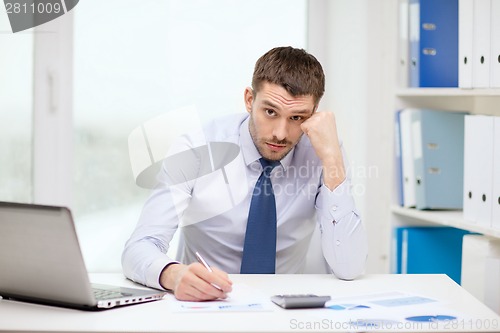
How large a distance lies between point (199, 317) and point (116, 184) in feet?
6.41

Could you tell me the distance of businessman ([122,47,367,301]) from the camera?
1.94 meters

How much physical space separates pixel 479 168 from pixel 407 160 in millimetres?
546

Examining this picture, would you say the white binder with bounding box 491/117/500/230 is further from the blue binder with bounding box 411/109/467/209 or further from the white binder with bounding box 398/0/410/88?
the white binder with bounding box 398/0/410/88

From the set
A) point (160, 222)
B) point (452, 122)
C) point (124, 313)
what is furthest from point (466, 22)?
point (124, 313)

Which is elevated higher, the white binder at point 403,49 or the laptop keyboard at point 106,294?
the white binder at point 403,49

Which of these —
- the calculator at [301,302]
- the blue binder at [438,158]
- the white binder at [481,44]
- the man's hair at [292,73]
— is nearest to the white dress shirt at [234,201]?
the man's hair at [292,73]

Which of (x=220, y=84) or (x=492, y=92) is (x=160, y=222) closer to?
(x=492, y=92)

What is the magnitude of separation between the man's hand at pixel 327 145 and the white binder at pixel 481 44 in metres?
0.56

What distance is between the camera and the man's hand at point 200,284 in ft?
4.96

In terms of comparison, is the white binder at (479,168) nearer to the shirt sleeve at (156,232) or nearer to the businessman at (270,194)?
the businessman at (270,194)

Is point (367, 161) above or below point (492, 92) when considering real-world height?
below

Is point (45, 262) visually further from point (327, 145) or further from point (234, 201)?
point (327, 145)

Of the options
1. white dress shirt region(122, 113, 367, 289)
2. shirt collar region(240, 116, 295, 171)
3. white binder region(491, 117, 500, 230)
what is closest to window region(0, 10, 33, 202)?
white dress shirt region(122, 113, 367, 289)

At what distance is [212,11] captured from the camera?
3.26 m
